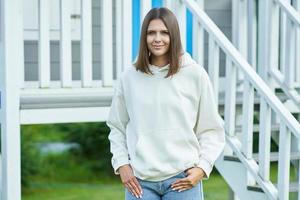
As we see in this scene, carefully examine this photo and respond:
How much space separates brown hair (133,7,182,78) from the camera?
150 inches

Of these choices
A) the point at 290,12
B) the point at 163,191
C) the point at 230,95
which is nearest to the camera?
the point at 163,191

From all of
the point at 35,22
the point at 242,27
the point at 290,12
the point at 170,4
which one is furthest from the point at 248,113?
the point at 35,22

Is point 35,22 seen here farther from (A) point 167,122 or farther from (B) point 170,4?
(A) point 167,122

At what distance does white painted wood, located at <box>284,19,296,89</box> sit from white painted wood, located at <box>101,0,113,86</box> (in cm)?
140

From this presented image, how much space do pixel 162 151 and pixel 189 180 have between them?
0.18 meters

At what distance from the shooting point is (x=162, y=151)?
3.78m

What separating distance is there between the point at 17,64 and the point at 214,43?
131 cm

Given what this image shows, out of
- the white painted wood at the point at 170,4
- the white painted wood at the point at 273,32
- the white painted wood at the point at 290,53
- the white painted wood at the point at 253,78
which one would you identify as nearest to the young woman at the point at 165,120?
the white painted wood at the point at 253,78

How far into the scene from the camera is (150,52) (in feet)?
12.7

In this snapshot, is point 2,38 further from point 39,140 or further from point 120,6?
point 39,140

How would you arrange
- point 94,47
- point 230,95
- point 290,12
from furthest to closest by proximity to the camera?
point 94,47 → point 290,12 → point 230,95

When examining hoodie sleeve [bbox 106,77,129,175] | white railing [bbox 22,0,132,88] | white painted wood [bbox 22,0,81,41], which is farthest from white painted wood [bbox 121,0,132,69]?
hoodie sleeve [bbox 106,77,129,175]

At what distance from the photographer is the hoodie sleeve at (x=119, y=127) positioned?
12.8 feet

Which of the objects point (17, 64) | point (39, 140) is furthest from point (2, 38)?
point (39, 140)
